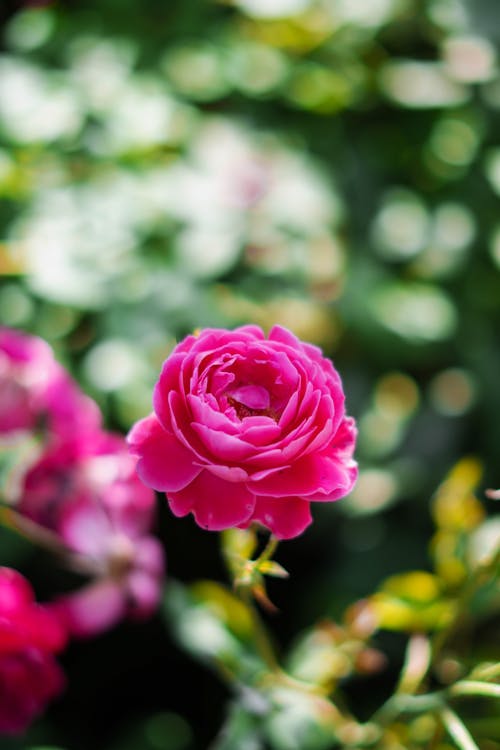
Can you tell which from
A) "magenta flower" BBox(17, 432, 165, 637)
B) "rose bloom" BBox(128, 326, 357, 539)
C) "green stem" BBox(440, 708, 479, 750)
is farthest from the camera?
"magenta flower" BBox(17, 432, 165, 637)

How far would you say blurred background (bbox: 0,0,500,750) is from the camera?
1217mm

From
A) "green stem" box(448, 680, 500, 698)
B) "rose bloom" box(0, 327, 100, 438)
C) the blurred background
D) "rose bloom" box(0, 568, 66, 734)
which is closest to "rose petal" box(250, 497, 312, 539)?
"green stem" box(448, 680, 500, 698)

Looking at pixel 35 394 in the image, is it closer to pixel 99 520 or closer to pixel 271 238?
pixel 99 520

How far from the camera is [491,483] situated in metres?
1.30

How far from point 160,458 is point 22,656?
328 mm

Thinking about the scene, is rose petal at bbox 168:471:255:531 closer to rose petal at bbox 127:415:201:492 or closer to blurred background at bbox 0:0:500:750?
rose petal at bbox 127:415:201:492

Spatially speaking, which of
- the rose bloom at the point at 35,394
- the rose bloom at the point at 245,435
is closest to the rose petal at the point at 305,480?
the rose bloom at the point at 245,435

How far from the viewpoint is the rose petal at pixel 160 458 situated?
Answer: 0.57 m

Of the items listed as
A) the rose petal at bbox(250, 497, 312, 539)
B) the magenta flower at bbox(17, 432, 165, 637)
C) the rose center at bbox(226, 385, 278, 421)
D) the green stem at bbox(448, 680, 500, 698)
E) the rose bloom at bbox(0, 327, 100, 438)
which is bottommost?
the magenta flower at bbox(17, 432, 165, 637)

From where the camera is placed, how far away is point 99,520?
95cm

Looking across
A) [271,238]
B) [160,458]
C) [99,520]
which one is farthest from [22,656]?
[271,238]

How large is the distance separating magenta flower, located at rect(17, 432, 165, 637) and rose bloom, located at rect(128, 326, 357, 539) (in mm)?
361

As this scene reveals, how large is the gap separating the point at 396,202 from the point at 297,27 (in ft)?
1.37

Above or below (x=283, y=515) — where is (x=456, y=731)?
below
